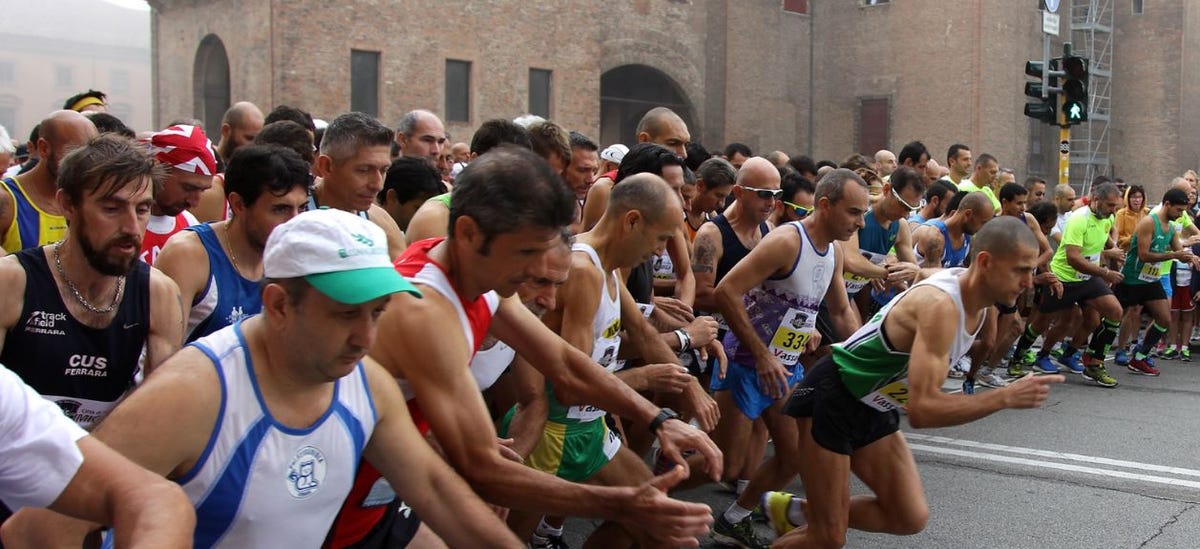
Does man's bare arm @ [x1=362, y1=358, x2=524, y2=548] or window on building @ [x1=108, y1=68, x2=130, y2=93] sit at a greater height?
window on building @ [x1=108, y1=68, x2=130, y2=93]

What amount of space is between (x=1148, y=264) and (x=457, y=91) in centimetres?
1894

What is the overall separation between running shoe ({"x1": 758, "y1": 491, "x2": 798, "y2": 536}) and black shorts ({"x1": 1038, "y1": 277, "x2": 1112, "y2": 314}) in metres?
6.95

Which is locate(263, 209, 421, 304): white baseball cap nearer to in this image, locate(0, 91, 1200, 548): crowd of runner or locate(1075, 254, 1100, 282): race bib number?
locate(0, 91, 1200, 548): crowd of runner

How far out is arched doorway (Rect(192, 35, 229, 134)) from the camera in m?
28.8

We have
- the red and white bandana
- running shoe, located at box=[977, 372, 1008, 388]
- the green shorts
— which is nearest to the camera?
the red and white bandana

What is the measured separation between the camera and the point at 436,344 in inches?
118

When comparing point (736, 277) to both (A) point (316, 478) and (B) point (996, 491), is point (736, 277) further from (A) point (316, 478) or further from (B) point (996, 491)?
(A) point (316, 478)

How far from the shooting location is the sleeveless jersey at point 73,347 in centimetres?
323

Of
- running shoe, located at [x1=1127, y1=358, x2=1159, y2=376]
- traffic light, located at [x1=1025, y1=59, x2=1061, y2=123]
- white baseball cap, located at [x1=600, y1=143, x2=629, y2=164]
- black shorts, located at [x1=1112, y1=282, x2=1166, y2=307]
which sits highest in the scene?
traffic light, located at [x1=1025, y1=59, x2=1061, y2=123]

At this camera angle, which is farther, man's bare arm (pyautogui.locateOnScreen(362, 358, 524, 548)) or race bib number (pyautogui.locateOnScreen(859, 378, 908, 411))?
race bib number (pyautogui.locateOnScreen(859, 378, 908, 411))

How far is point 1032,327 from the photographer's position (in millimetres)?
11805

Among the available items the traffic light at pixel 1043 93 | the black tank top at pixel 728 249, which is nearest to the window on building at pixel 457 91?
the traffic light at pixel 1043 93

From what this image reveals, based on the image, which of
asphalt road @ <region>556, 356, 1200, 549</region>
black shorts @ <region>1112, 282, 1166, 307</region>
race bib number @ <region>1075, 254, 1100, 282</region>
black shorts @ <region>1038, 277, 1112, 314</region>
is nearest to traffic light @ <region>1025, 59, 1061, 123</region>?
black shorts @ <region>1112, 282, 1166, 307</region>

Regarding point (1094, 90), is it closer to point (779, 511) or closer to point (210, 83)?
point (210, 83)
